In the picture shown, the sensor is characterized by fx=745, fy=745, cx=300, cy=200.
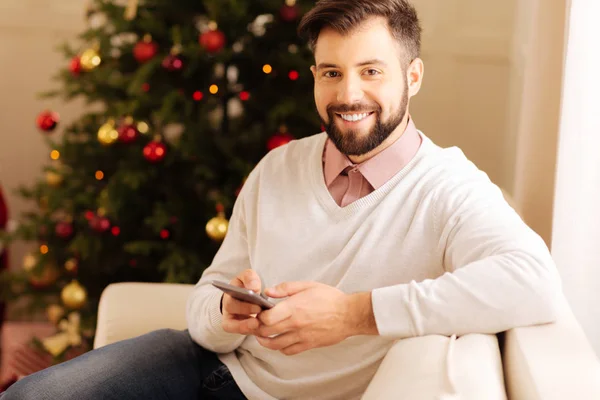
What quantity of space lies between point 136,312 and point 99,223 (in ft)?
2.39

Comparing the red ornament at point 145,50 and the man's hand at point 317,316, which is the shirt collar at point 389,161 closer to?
the man's hand at point 317,316

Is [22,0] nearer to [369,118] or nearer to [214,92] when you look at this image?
[214,92]

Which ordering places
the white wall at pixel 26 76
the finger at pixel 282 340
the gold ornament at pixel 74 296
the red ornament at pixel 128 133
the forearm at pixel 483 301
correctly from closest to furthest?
the forearm at pixel 483 301, the finger at pixel 282 340, the red ornament at pixel 128 133, the gold ornament at pixel 74 296, the white wall at pixel 26 76

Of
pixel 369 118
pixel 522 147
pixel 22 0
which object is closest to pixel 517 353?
pixel 369 118

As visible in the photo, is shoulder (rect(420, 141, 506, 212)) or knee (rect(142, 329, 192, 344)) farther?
knee (rect(142, 329, 192, 344))

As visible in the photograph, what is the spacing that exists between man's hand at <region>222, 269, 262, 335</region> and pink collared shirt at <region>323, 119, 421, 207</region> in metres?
0.26

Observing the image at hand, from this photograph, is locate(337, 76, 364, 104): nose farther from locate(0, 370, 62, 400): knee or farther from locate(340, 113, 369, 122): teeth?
locate(0, 370, 62, 400): knee

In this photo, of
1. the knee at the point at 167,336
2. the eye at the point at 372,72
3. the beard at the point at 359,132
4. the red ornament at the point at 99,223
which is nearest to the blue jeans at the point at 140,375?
the knee at the point at 167,336

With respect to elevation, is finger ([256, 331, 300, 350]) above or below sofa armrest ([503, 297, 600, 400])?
below

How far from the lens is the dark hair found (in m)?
1.43

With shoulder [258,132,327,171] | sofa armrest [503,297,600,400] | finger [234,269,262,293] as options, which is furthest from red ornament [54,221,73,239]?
sofa armrest [503,297,600,400]

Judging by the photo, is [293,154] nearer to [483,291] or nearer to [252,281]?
[252,281]

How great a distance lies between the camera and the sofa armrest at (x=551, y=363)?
998 millimetres

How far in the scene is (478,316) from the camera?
121 cm
